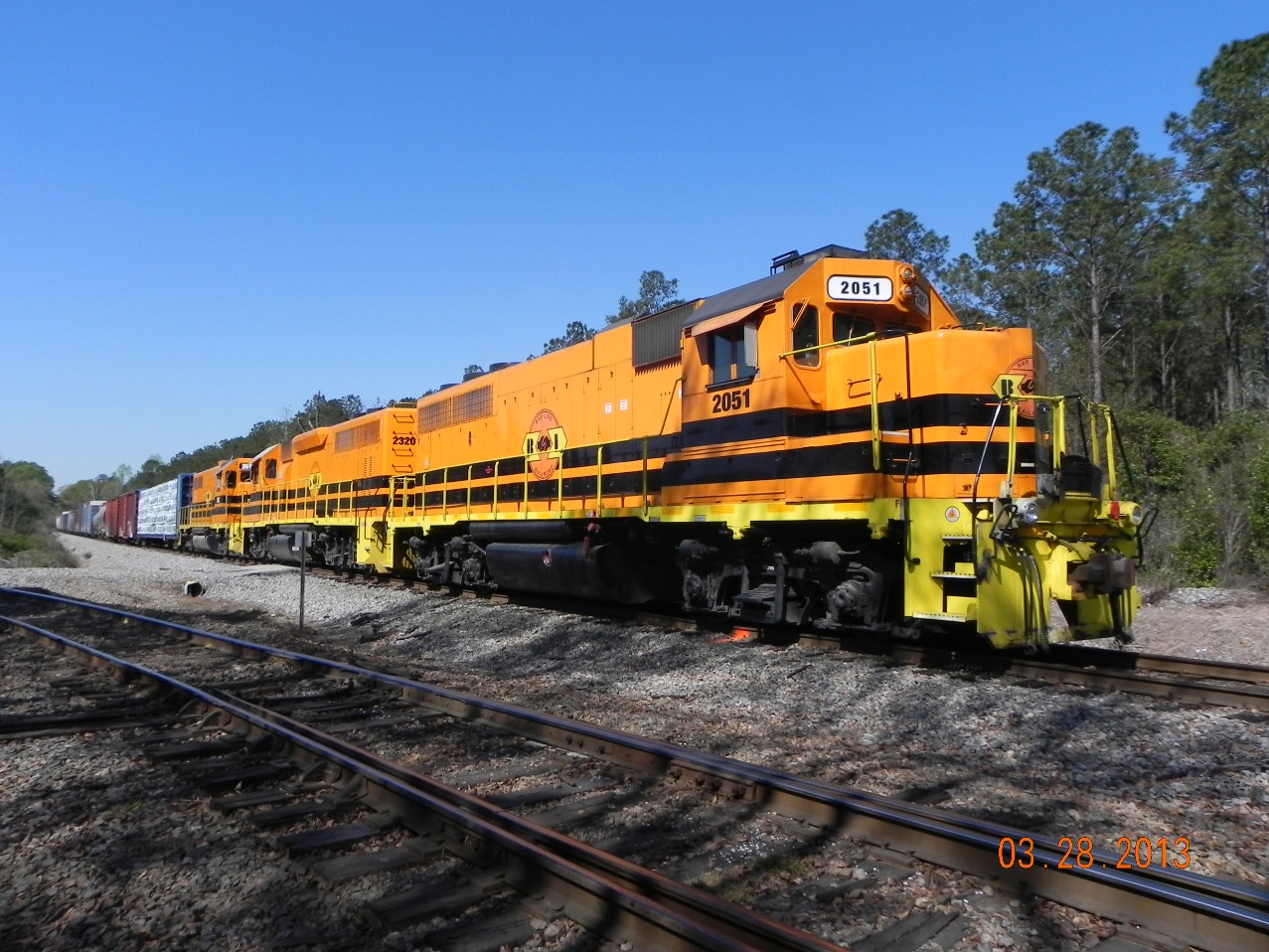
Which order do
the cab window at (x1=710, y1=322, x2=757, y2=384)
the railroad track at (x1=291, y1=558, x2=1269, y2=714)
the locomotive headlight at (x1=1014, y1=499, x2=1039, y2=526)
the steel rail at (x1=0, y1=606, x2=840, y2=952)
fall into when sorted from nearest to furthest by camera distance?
the steel rail at (x1=0, y1=606, x2=840, y2=952) < the railroad track at (x1=291, y1=558, x2=1269, y2=714) < the locomotive headlight at (x1=1014, y1=499, x2=1039, y2=526) < the cab window at (x1=710, y1=322, x2=757, y2=384)

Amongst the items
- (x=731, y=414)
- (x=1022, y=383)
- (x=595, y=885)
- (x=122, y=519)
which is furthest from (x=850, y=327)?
(x=122, y=519)

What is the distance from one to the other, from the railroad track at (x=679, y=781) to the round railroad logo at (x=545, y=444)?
19.6 feet

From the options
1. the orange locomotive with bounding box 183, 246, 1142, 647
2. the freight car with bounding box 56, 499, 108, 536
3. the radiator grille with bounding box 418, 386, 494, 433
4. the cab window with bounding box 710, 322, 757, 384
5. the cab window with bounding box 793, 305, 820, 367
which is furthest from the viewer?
the freight car with bounding box 56, 499, 108, 536

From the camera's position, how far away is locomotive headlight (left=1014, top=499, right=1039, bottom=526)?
726 cm

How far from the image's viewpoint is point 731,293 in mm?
9898

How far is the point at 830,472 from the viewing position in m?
8.41

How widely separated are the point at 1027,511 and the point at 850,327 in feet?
8.91

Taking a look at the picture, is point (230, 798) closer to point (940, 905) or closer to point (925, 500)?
point (940, 905)

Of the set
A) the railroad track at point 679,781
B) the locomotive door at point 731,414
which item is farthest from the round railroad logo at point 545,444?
the railroad track at point 679,781

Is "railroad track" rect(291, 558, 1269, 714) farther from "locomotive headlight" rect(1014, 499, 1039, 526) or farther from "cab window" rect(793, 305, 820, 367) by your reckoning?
"cab window" rect(793, 305, 820, 367)

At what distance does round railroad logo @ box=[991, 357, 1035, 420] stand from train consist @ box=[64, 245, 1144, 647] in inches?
1.0

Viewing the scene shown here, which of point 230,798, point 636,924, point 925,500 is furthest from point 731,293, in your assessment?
point 636,924
